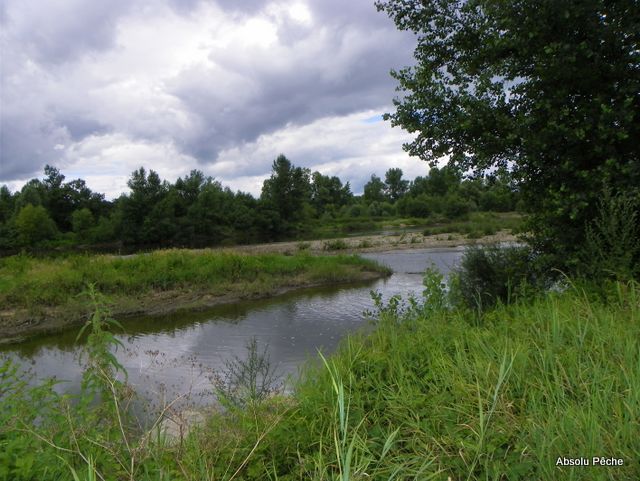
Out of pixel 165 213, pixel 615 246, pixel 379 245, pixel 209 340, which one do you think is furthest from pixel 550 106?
pixel 165 213

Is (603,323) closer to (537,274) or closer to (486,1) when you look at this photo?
(537,274)

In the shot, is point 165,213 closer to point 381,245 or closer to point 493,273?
point 381,245

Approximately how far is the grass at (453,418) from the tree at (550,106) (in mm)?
2587

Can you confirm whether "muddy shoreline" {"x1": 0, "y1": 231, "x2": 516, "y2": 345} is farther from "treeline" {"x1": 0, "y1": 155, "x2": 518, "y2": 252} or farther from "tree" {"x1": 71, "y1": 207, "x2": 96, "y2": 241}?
"tree" {"x1": 71, "y1": 207, "x2": 96, "y2": 241}

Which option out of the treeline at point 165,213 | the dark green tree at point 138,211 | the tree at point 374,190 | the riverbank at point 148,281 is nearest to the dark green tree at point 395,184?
the tree at point 374,190

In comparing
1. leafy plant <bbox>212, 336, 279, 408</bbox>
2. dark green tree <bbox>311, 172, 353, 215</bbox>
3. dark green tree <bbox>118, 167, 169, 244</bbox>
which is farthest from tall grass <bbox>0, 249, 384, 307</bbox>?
dark green tree <bbox>311, 172, 353, 215</bbox>

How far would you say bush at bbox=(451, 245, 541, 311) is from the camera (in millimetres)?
8047

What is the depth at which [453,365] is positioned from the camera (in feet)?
12.8

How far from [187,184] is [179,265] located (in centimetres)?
5290

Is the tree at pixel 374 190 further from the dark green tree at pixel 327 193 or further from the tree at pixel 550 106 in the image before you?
the tree at pixel 550 106

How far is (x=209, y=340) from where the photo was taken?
1314cm

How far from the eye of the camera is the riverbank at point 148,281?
16.2 meters

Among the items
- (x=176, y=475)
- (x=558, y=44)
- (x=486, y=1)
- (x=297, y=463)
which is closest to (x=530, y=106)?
(x=558, y=44)

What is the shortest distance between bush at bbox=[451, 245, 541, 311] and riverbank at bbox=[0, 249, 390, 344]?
11098mm
